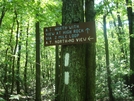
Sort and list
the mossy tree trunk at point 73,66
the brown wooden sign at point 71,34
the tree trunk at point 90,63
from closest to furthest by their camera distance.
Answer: the brown wooden sign at point 71,34, the mossy tree trunk at point 73,66, the tree trunk at point 90,63

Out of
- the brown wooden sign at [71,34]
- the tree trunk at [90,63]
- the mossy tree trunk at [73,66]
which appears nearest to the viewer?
the brown wooden sign at [71,34]

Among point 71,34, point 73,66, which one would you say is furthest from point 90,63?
point 71,34

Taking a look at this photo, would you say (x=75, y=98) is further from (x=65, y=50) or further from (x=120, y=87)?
(x=120, y=87)

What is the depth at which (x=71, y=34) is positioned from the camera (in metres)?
4.09

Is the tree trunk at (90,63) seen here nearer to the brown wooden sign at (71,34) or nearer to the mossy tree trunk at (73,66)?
the mossy tree trunk at (73,66)

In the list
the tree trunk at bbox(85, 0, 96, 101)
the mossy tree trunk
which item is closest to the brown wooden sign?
the mossy tree trunk

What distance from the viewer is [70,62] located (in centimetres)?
423

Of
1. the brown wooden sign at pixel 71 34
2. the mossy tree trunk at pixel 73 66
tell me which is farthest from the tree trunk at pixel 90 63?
the brown wooden sign at pixel 71 34

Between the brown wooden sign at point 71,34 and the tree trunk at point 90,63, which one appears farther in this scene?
the tree trunk at point 90,63

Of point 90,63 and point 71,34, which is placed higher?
point 71,34

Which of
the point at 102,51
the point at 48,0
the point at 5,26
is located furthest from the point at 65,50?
the point at 102,51

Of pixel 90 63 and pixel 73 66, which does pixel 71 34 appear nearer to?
pixel 73 66

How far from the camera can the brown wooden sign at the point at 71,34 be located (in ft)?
13.0

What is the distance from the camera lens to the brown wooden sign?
3.96 meters
